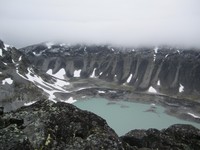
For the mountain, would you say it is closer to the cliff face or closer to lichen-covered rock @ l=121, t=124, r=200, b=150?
the cliff face

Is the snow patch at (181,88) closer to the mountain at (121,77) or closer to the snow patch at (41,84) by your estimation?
the mountain at (121,77)

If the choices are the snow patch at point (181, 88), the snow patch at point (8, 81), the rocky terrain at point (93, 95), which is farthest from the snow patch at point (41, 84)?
the snow patch at point (181, 88)

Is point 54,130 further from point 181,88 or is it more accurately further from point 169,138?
point 181,88

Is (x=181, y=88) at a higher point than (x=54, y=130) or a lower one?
lower

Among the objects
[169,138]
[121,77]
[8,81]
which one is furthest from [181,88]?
[169,138]

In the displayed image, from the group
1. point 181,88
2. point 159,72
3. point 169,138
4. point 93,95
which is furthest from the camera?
point 159,72

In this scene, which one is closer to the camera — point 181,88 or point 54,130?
point 54,130

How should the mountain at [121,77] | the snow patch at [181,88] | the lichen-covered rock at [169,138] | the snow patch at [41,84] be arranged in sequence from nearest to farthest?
the lichen-covered rock at [169,138]
the mountain at [121,77]
the snow patch at [41,84]
the snow patch at [181,88]
